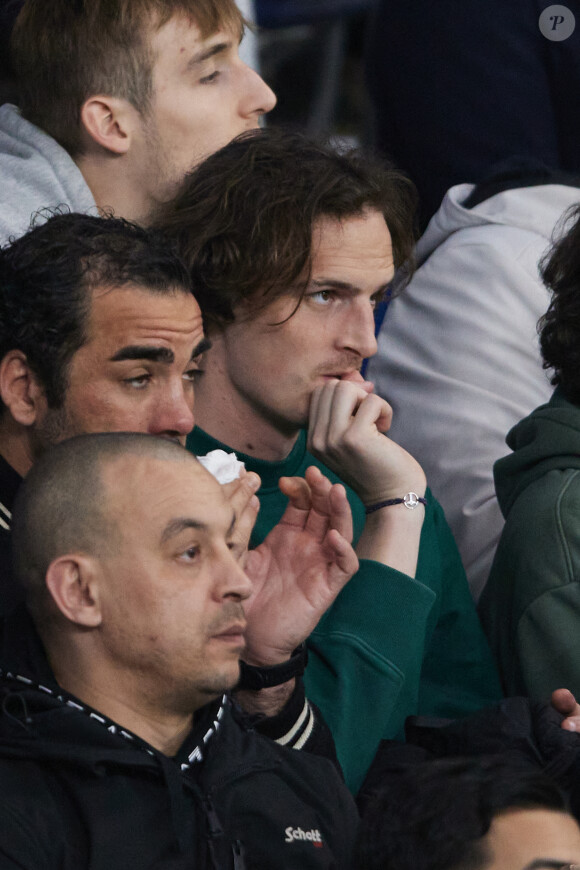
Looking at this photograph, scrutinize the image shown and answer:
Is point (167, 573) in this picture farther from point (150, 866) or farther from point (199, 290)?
point (199, 290)

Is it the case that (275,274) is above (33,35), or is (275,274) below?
below

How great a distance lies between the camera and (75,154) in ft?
9.64

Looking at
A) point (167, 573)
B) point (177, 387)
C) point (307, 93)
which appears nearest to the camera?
point (167, 573)

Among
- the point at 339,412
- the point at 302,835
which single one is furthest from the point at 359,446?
the point at 302,835

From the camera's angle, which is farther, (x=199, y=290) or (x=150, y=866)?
(x=199, y=290)

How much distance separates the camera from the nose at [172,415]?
2072 mm

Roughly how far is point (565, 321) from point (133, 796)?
1.35 meters

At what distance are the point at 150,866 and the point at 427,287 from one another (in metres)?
2.01

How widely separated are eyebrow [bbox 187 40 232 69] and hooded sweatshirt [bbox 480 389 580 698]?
3.86 feet

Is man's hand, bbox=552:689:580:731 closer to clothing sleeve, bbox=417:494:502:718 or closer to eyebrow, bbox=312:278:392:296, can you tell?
clothing sleeve, bbox=417:494:502:718

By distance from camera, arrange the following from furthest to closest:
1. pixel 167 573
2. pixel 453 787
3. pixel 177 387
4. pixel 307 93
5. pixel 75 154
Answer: pixel 307 93, pixel 75 154, pixel 177 387, pixel 167 573, pixel 453 787

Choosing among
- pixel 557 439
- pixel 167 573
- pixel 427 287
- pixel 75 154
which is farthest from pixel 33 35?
pixel 167 573

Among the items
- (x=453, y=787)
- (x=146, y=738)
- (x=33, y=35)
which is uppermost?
(x=33, y=35)

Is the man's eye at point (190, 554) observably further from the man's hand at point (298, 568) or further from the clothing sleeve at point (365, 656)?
the clothing sleeve at point (365, 656)
